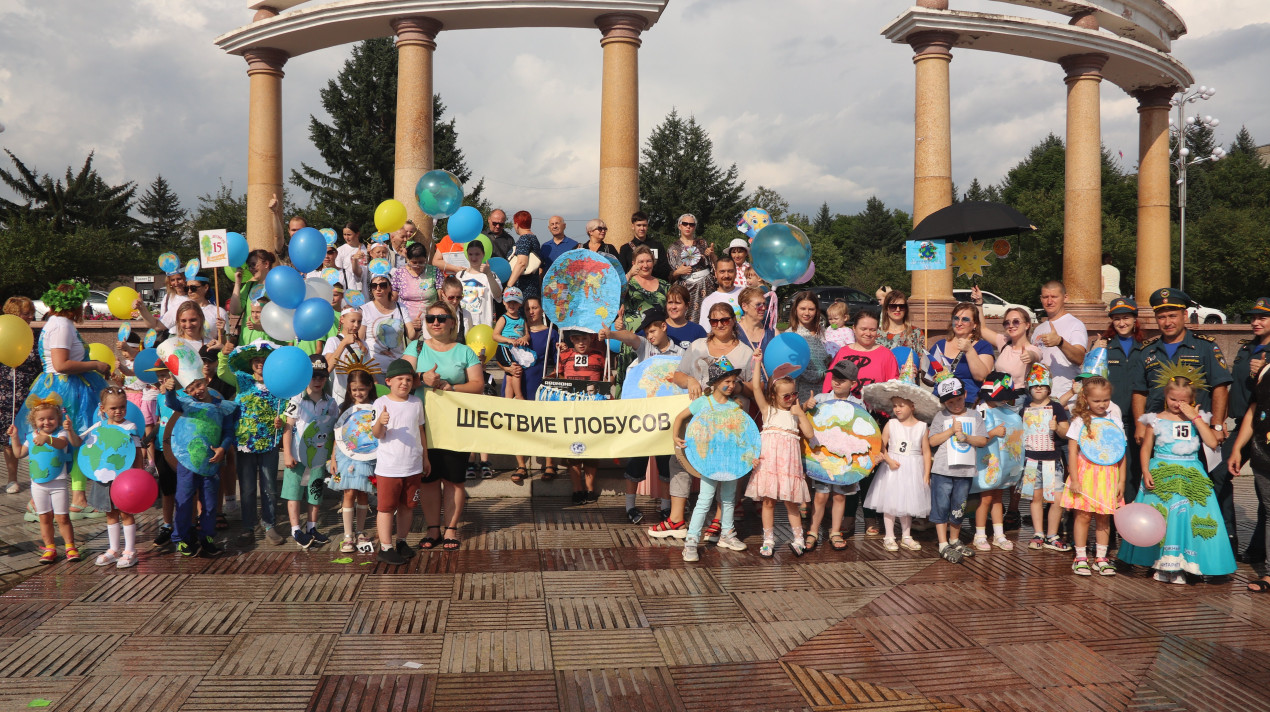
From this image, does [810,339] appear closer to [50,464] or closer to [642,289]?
[642,289]

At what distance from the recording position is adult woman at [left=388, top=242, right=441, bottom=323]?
942cm

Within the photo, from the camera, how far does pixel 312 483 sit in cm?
740

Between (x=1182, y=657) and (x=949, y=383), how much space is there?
8.58 ft

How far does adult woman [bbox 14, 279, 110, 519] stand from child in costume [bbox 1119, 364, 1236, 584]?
829 centimetres

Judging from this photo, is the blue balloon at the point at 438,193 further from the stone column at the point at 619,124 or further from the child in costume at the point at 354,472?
the stone column at the point at 619,124

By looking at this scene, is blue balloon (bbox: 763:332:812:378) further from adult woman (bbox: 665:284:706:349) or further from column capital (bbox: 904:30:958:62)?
column capital (bbox: 904:30:958:62)

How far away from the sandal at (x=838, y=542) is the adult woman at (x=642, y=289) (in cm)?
291

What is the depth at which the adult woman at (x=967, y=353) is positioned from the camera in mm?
7625

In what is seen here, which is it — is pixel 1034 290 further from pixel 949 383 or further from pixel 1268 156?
pixel 1268 156

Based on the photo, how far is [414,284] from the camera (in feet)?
31.4

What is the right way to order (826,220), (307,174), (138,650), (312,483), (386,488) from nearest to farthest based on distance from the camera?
(138,650) < (386,488) < (312,483) < (307,174) < (826,220)

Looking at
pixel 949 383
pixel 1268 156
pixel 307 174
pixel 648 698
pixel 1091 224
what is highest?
pixel 1268 156

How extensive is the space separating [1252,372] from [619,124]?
10829 millimetres

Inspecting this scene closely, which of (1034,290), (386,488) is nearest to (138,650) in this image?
(386,488)
